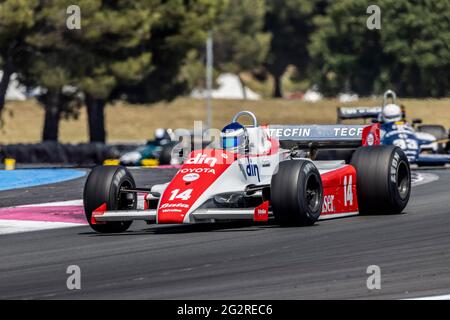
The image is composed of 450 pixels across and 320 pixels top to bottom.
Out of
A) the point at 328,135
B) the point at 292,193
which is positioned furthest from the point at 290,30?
the point at 292,193

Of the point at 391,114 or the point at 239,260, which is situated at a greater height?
the point at 391,114

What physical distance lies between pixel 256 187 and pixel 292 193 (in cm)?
71

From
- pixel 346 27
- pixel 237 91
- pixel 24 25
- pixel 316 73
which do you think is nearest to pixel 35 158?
pixel 24 25

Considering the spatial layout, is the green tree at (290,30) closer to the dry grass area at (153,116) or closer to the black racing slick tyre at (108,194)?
the dry grass area at (153,116)

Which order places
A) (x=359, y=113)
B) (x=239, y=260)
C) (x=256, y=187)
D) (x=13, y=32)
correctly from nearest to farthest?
(x=239, y=260)
(x=256, y=187)
(x=359, y=113)
(x=13, y=32)

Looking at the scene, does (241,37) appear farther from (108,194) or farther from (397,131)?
(108,194)

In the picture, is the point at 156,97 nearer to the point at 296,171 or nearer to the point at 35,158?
the point at 35,158

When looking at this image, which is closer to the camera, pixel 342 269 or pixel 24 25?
pixel 342 269

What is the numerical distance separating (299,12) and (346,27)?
50.7 ft

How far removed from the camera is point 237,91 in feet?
378

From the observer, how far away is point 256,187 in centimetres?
1409

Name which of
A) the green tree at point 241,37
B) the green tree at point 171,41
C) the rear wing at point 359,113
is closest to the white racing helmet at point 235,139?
the rear wing at point 359,113

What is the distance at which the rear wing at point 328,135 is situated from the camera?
1648 centimetres

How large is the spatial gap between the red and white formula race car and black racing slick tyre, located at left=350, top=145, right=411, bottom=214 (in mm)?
12
